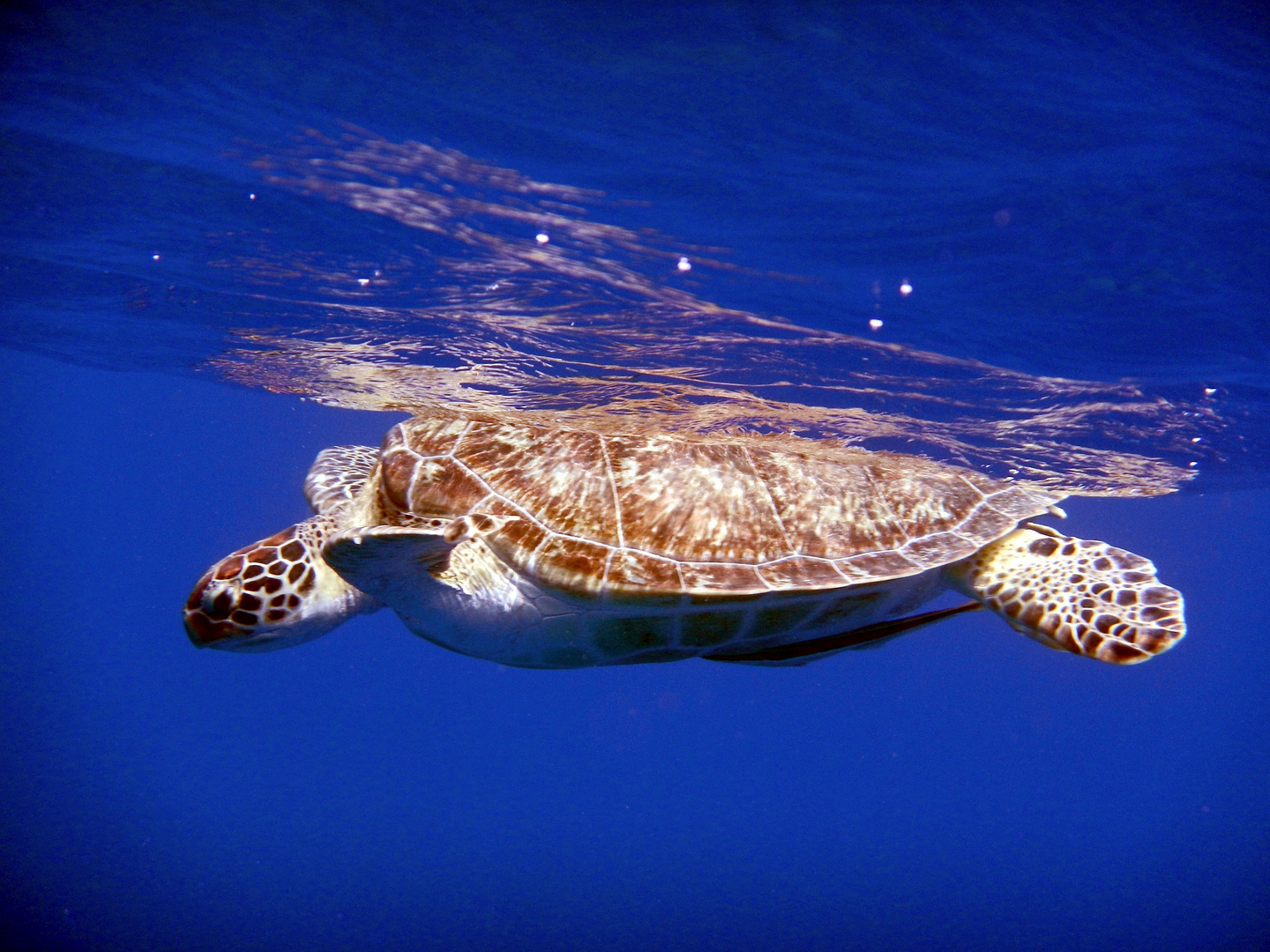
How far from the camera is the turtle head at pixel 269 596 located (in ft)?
13.4

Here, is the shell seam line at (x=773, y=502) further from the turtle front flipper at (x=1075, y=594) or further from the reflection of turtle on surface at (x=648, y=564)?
the turtle front flipper at (x=1075, y=594)

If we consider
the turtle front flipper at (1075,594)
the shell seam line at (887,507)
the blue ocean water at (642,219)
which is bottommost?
the turtle front flipper at (1075,594)

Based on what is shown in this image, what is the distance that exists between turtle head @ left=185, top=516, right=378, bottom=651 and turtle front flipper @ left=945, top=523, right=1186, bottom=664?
4533 millimetres

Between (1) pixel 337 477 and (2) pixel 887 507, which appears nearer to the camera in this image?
(2) pixel 887 507

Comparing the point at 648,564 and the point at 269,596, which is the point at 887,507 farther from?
the point at 269,596

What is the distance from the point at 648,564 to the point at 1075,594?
2.98m

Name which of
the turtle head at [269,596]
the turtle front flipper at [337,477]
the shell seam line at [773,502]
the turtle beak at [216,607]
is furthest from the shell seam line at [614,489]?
the turtle beak at [216,607]

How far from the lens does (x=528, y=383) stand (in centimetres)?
1068

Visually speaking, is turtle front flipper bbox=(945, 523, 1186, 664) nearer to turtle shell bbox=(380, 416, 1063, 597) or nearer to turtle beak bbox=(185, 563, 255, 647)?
turtle shell bbox=(380, 416, 1063, 597)

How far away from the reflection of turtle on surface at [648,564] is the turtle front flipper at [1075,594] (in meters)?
0.01

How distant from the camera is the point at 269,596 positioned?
4.15 m

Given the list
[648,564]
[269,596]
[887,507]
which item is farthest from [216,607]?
[887,507]

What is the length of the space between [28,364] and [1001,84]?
3703cm

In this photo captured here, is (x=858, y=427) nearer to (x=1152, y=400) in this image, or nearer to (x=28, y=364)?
(x=1152, y=400)
